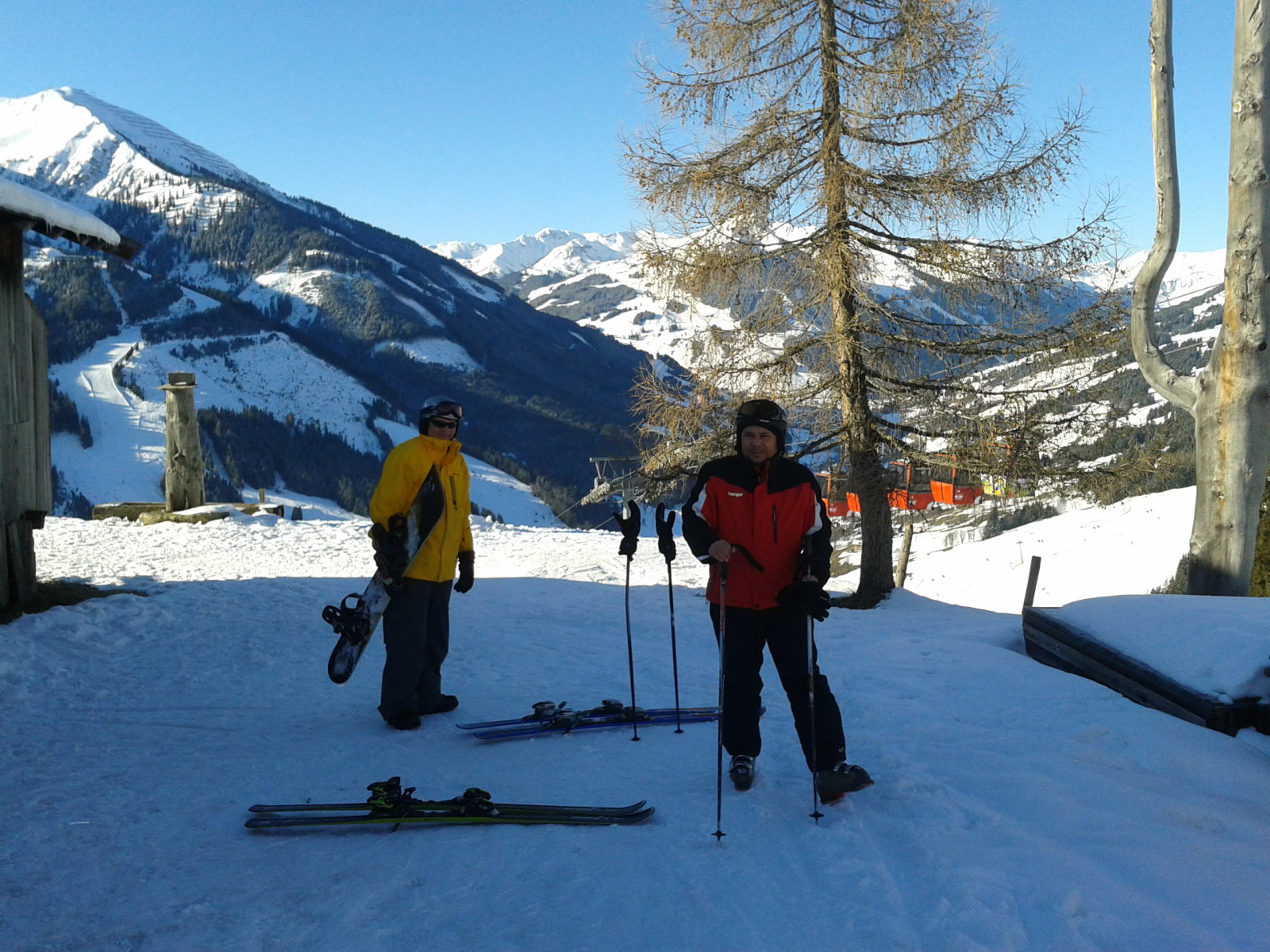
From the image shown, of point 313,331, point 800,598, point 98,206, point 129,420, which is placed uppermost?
point 98,206

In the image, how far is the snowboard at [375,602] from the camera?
5.23 meters

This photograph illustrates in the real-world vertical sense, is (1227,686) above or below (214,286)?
below

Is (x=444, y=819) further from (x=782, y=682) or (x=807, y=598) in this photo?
(x=807, y=598)

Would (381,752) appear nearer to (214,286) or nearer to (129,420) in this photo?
(129,420)

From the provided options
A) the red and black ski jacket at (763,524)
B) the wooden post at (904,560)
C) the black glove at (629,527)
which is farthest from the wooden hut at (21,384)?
the wooden post at (904,560)

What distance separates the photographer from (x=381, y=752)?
4789 millimetres

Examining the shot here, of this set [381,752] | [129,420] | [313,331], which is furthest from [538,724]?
[313,331]

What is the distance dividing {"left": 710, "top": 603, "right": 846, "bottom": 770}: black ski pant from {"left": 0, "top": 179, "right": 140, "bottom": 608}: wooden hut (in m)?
6.36

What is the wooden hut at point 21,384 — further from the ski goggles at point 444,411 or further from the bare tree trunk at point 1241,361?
the bare tree trunk at point 1241,361

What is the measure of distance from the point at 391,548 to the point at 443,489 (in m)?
0.48

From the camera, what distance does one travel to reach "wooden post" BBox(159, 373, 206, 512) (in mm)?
15117

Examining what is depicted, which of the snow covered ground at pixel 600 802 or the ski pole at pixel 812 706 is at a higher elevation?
the ski pole at pixel 812 706

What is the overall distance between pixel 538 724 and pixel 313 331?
15171cm

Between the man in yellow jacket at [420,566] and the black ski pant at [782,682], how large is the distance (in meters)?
1.95
